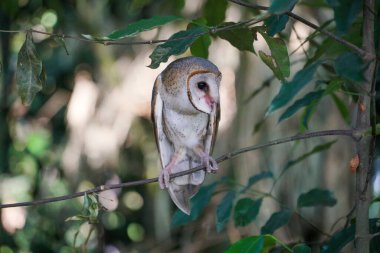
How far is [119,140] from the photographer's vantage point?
4070 mm

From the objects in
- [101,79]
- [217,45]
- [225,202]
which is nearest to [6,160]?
[101,79]

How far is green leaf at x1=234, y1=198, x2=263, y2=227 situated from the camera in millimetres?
1735

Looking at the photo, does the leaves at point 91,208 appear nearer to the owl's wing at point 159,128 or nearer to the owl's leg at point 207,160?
the owl's leg at point 207,160

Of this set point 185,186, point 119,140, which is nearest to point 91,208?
point 185,186

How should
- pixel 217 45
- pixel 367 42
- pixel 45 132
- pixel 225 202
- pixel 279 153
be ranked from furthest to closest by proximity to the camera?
pixel 45 132 < pixel 217 45 < pixel 279 153 < pixel 225 202 < pixel 367 42

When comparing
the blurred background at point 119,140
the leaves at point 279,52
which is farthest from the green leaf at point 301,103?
the blurred background at point 119,140

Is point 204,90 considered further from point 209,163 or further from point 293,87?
point 293,87

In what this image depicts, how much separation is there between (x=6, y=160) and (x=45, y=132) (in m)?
0.45

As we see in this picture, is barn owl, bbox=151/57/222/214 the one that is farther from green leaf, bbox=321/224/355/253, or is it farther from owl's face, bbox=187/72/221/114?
green leaf, bbox=321/224/355/253

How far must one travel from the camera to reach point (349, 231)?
141 cm

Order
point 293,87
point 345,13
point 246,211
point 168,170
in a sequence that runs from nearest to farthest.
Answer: point 345,13 < point 293,87 < point 246,211 < point 168,170

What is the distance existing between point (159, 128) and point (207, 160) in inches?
8.5

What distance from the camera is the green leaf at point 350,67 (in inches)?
41.3

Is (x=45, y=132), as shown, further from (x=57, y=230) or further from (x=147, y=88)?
(x=147, y=88)
